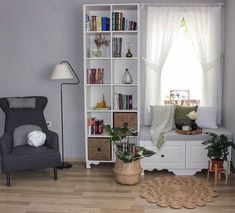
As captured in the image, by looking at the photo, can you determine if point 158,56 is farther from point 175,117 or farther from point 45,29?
point 45,29

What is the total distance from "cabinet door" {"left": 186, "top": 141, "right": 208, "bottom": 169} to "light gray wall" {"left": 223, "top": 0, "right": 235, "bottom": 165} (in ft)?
1.52

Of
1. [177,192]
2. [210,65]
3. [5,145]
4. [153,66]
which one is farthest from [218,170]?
[5,145]

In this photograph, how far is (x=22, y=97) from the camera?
4441 mm

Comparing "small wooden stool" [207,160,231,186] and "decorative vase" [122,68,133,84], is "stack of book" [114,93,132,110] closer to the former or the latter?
"decorative vase" [122,68,133,84]

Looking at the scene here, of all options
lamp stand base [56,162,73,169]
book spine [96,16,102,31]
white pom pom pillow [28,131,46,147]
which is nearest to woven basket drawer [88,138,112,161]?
lamp stand base [56,162,73,169]

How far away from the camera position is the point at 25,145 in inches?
164

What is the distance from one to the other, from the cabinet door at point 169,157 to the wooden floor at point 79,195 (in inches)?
6.5

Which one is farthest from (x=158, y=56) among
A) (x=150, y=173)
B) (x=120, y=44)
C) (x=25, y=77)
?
(x=25, y=77)

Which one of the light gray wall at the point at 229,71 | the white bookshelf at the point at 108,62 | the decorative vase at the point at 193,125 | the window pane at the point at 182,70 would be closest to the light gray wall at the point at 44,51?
the white bookshelf at the point at 108,62

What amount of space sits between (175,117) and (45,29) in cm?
217

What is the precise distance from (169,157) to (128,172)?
639 millimetres

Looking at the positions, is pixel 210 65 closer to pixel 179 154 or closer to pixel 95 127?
pixel 179 154

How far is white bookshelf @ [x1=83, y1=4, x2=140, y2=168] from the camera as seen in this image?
14.1 feet

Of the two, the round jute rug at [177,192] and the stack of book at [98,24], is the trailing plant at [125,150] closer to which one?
the round jute rug at [177,192]
